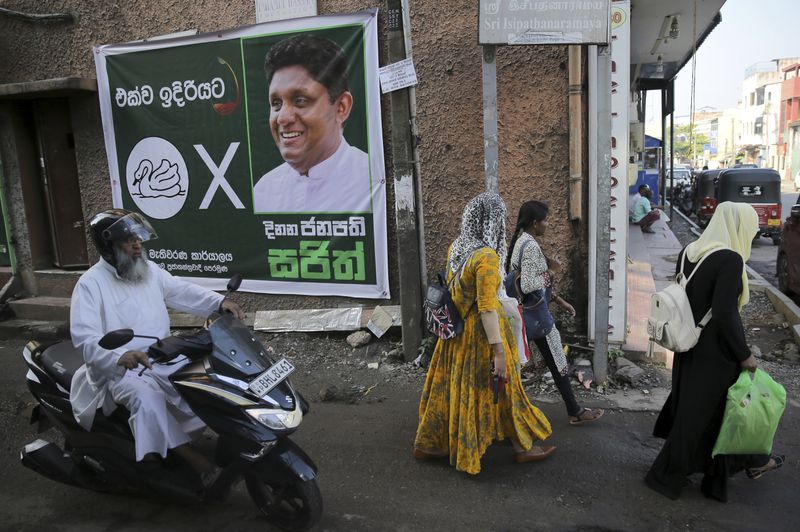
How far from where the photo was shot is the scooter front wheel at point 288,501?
2.76m

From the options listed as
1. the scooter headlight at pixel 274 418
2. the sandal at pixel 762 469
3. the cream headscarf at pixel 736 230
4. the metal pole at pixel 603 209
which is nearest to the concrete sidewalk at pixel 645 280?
the metal pole at pixel 603 209

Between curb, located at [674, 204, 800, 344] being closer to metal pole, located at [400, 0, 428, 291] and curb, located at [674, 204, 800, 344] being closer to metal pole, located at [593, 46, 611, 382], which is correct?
metal pole, located at [593, 46, 611, 382]

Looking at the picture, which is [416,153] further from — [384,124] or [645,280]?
[645,280]

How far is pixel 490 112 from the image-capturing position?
4516 millimetres

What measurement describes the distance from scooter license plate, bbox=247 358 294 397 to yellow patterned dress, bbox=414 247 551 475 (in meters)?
0.98

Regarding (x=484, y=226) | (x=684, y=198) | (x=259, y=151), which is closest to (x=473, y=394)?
(x=484, y=226)

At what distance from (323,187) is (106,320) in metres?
3.04

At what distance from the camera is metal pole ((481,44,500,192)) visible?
14.5 feet

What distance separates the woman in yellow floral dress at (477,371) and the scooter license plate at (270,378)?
1.00 m

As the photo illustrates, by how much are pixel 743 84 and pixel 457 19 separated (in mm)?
62258

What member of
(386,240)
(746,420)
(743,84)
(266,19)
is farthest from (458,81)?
(743,84)

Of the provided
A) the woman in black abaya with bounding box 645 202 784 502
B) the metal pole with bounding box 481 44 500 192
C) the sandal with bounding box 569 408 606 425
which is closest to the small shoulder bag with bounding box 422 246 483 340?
the woman in black abaya with bounding box 645 202 784 502

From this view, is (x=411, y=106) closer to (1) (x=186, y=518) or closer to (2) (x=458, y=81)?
(2) (x=458, y=81)

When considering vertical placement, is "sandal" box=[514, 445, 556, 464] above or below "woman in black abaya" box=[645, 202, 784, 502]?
below
